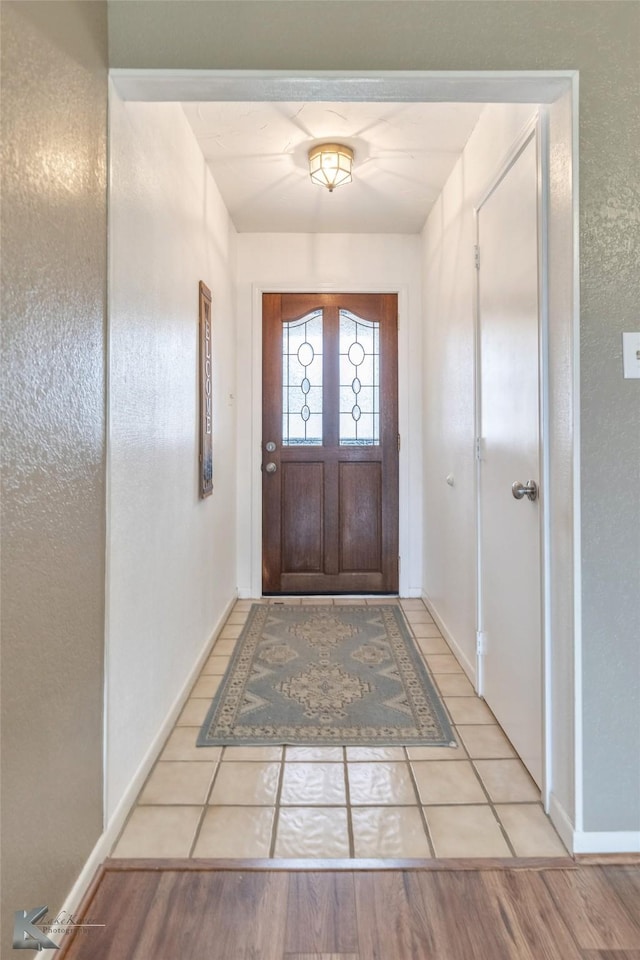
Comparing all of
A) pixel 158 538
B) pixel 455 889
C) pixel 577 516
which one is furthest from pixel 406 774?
pixel 158 538

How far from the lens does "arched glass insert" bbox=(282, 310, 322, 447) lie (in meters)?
3.79

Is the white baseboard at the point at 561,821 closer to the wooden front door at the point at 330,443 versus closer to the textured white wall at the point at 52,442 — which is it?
the textured white wall at the point at 52,442

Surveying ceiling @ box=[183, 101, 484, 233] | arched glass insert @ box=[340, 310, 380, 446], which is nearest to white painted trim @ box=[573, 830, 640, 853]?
ceiling @ box=[183, 101, 484, 233]

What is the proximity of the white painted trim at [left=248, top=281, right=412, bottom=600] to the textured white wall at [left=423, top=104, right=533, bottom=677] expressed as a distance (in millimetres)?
193

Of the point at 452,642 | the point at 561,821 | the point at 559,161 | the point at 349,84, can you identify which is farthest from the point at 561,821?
the point at 349,84

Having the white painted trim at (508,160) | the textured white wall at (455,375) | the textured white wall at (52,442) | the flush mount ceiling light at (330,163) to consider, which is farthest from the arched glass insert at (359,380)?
the textured white wall at (52,442)

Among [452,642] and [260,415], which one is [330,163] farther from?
[452,642]

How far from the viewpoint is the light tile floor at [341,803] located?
1.46 meters

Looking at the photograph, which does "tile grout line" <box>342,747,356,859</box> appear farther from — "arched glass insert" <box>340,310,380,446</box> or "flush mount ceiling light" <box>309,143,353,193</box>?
"flush mount ceiling light" <box>309,143,353,193</box>

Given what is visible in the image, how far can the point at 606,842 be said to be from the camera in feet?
4.64

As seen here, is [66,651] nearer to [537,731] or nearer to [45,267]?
[45,267]

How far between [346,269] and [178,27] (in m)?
2.40

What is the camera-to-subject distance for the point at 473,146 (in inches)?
95.0

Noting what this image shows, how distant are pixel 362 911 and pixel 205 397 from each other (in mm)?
2110
